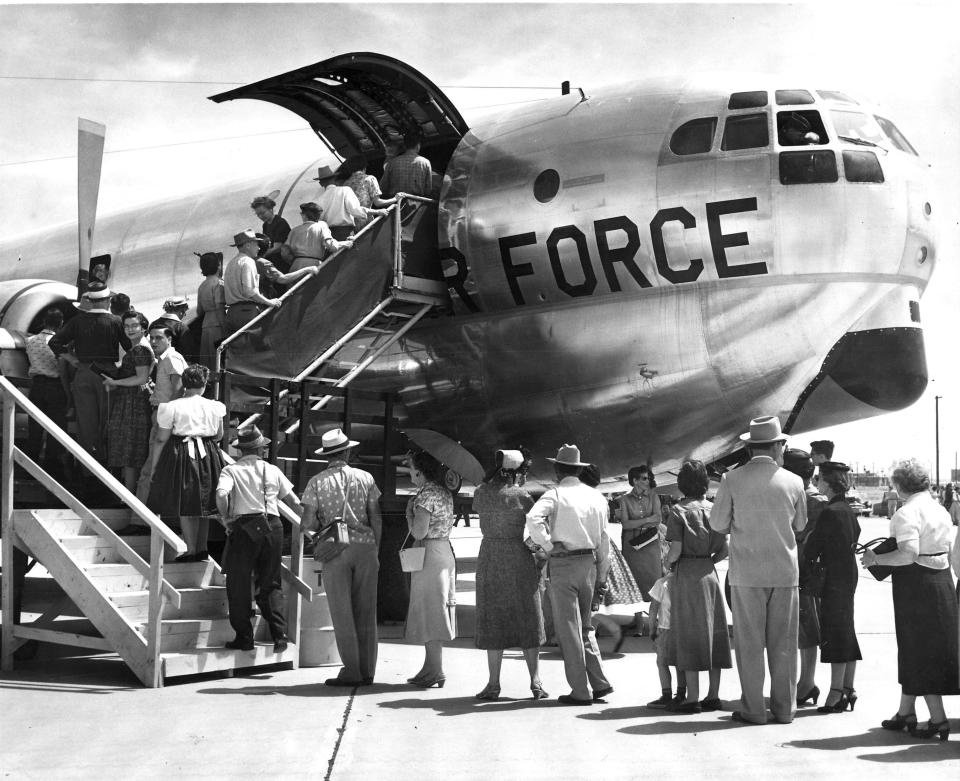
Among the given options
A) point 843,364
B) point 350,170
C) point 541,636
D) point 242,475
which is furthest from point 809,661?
point 350,170

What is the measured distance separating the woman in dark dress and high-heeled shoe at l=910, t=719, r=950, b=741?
83cm

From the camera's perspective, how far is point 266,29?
1098 cm

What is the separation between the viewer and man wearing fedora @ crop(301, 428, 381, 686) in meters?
8.31

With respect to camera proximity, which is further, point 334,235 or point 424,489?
point 334,235

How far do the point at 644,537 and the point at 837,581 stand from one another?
327 cm

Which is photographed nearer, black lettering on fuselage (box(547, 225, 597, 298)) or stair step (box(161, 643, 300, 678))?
stair step (box(161, 643, 300, 678))

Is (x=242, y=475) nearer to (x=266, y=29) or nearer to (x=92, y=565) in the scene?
(x=92, y=565)

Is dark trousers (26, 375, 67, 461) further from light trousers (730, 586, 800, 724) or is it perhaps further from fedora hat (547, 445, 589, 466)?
light trousers (730, 586, 800, 724)

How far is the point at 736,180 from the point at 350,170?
536 cm

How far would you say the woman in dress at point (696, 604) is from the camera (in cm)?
733

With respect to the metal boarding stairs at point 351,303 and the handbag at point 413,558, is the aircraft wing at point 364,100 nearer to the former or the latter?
the metal boarding stairs at point 351,303

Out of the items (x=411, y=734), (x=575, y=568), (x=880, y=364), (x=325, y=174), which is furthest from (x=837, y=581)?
(x=325, y=174)

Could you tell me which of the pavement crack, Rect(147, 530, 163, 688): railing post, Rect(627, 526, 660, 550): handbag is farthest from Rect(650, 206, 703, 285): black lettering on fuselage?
Rect(147, 530, 163, 688): railing post

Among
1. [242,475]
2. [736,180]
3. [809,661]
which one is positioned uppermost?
[736,180]
